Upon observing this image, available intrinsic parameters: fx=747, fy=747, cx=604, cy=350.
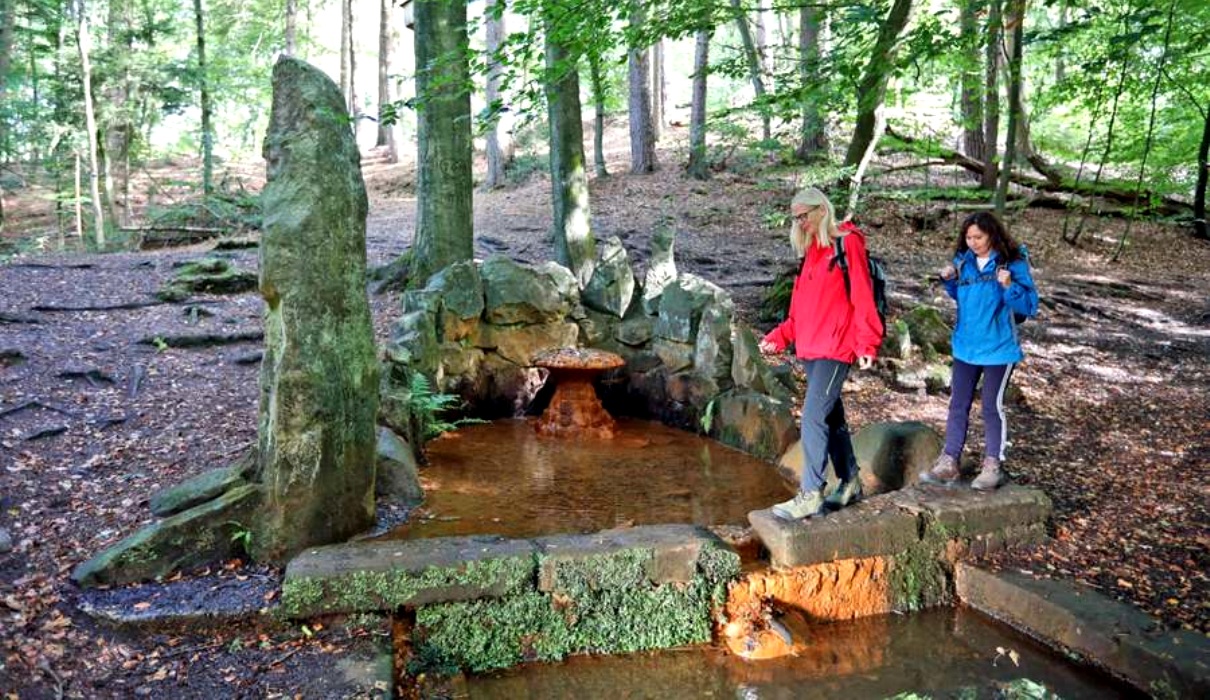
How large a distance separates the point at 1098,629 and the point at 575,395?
5141mm

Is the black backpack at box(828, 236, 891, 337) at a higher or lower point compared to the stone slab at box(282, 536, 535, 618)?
higher

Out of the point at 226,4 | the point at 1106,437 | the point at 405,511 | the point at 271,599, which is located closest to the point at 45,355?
the point at 405,511

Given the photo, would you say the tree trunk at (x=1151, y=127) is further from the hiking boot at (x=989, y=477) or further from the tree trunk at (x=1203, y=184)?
the hiking boot at (x=989, y=477)

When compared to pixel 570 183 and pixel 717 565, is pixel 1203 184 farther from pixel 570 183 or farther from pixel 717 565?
pixel 717 565

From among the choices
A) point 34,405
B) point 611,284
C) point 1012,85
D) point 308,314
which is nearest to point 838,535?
point 308,314

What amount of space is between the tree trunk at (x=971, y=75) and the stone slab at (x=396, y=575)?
20.4ft

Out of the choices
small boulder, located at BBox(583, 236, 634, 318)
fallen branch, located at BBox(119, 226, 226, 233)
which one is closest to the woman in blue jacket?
small boulder, located at BBox(583, 236, 634, 318)

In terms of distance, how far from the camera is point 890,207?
1482 cm

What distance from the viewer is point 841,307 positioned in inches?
157

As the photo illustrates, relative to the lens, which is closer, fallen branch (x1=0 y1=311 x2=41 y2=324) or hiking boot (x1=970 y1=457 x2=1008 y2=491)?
hiking boot (x1=970 y1=457 x2=1008 y2=491)

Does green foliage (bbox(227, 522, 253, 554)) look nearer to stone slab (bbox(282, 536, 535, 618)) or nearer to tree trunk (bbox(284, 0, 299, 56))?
stone slab (bbox(282, 536, 535, 618))

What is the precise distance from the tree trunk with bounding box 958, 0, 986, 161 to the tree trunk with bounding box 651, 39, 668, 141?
9.74 metres

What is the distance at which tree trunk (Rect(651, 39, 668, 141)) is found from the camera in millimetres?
23172

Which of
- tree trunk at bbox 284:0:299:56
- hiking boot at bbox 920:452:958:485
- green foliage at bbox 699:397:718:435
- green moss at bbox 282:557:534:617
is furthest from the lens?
tree trunk at bbox 284:0:299:56
